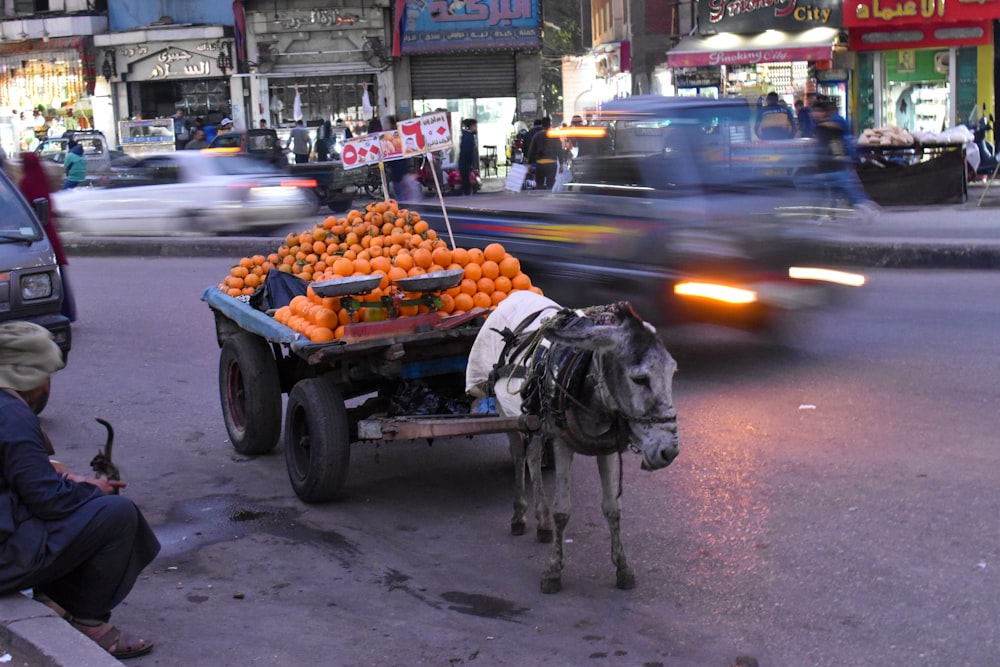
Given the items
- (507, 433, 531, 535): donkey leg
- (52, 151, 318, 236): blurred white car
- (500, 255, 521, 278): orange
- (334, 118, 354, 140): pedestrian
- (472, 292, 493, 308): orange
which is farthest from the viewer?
(334, 118, 354, 140): pedestrian

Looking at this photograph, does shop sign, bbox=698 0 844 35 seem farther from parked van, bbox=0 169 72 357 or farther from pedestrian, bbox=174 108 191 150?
parked van, bbox=0 169 72 357

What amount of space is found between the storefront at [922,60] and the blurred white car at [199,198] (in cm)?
1395

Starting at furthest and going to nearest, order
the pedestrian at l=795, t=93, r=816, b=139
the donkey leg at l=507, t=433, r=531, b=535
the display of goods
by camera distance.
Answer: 1. the display of goods
2. the pedestrian at l=795, t=93, r=816, b=139
3. the donkey leg at l=507, t=433, r=531, b=535

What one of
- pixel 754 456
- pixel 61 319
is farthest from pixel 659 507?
pixel 61 319

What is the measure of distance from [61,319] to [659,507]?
464 centimetres

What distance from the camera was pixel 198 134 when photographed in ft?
93.7

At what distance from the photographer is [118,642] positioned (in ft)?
15.0

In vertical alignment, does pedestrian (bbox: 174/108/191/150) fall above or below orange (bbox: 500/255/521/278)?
above

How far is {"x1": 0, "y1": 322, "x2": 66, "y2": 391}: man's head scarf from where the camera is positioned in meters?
4.27

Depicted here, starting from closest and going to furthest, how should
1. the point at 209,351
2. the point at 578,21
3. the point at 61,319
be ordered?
the point at 61,319 < the point at 209,351 < the point at 578,21

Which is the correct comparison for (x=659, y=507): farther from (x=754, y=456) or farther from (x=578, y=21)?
(x=578, y=21)

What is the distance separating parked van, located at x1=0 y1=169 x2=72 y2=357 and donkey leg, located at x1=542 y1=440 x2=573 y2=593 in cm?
460

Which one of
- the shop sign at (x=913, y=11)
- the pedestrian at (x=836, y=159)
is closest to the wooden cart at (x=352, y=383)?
the pedestrian at (x=836, y=159)

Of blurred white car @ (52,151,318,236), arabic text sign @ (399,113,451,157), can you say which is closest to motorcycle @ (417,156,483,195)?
blurred white car @ (52,151,318,236)
